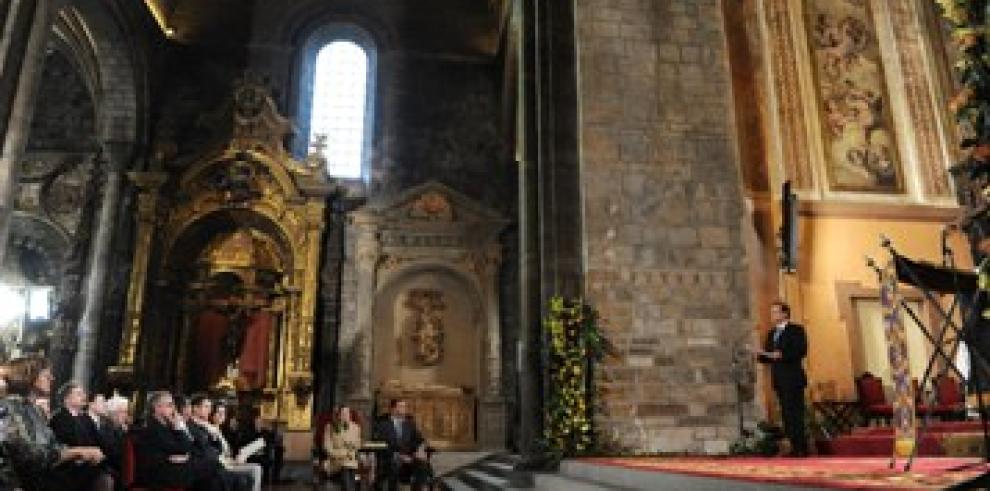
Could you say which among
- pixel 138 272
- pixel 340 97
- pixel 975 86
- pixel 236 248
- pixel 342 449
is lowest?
pixel 342 449

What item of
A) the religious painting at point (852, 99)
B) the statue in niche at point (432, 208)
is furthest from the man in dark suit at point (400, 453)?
the religious painting at point (852, 99)

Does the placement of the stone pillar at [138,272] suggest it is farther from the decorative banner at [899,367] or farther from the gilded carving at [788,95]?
the decorative banner at [899,367]

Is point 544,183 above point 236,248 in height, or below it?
below

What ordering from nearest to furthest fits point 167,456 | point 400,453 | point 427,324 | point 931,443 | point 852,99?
1. point 167,456
2. point 931,443
3. point 400,453
4. point 852,99
5. point 427,324

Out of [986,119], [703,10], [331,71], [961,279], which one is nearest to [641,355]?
[961,279]

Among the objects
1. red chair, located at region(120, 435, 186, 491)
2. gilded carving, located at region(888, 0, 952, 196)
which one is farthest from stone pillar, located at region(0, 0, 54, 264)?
gilded carving, located at region(888, 0, 952, 196)

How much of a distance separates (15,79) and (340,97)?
739cm

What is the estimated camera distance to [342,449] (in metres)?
7.44

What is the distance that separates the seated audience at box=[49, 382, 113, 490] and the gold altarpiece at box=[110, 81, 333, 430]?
7160 millimetres

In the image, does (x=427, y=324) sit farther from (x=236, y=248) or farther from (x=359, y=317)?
(x=236, y=248)

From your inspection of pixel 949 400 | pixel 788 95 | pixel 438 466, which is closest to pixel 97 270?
pixel 438 466

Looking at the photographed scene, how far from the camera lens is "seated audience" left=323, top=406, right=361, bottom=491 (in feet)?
24.0

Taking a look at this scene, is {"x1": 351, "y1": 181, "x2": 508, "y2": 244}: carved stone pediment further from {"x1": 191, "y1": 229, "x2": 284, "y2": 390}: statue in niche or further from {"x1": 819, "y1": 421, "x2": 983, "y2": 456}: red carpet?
{"x1": 819, "y1": 421, "x2": 983, "y2": 456}: red carpet

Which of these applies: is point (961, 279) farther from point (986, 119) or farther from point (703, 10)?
point (703, 10)
